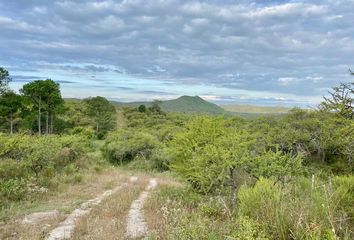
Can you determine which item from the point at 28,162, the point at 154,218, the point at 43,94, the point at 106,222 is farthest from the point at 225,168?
the point at 43,94

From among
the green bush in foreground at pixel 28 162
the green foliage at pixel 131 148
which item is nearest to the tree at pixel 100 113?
the green foliage at pixel 131 148

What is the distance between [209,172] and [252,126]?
3033 cm

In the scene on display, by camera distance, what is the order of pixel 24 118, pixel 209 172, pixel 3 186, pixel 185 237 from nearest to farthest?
pixel 185 237
pixel 209 172
pixel 3 186
pixel 24 118

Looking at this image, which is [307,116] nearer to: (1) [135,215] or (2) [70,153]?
(2) [70,153]

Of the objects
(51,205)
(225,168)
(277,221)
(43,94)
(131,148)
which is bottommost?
(131,148)

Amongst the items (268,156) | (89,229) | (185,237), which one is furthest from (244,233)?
(268,156)

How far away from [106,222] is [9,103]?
3700 cm

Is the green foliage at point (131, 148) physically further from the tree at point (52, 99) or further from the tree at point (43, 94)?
the tree at point (52, 99)

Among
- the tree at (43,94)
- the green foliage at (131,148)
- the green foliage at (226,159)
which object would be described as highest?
the tree at (43,94)

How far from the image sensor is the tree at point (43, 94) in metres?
40.9

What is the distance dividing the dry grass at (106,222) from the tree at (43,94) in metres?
31.0

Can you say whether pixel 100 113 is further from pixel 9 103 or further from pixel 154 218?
pixel 154 218

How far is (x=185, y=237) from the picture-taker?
473cm

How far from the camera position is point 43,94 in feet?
139
